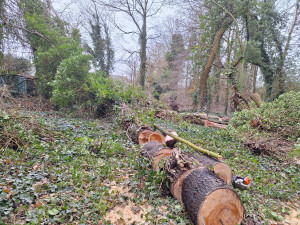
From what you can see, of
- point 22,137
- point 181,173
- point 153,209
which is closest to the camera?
point 153,209

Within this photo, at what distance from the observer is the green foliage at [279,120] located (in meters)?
6.07

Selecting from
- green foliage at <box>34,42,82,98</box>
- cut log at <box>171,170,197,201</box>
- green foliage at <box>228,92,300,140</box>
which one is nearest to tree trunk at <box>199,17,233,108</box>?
green foliage at <box>228,92,300,140</box>

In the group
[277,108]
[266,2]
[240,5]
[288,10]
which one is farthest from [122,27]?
[277,108]

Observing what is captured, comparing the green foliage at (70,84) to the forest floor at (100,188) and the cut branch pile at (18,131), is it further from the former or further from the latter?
the forest floor at (100,188)

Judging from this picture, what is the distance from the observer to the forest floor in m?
2.17

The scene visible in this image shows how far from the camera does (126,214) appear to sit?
2.45 m

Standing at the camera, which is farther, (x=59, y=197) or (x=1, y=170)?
(x=1, y=170)

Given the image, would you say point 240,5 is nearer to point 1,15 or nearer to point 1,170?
point 1,15

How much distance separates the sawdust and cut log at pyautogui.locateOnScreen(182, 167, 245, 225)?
64 cm

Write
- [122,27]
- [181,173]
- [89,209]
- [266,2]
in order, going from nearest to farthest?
[89,209]
[181,173]
[266,2]
[122,27]

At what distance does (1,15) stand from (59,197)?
6.22 metres

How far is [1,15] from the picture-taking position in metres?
5.41

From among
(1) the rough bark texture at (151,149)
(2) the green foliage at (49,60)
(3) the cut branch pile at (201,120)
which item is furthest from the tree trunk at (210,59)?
(1) the rough bark texture at (151,149)

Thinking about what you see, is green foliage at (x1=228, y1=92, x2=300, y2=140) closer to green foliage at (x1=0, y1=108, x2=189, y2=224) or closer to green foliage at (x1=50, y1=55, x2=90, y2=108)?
green foliage at (x1=0, y1=108, x2=189, y2=224)
